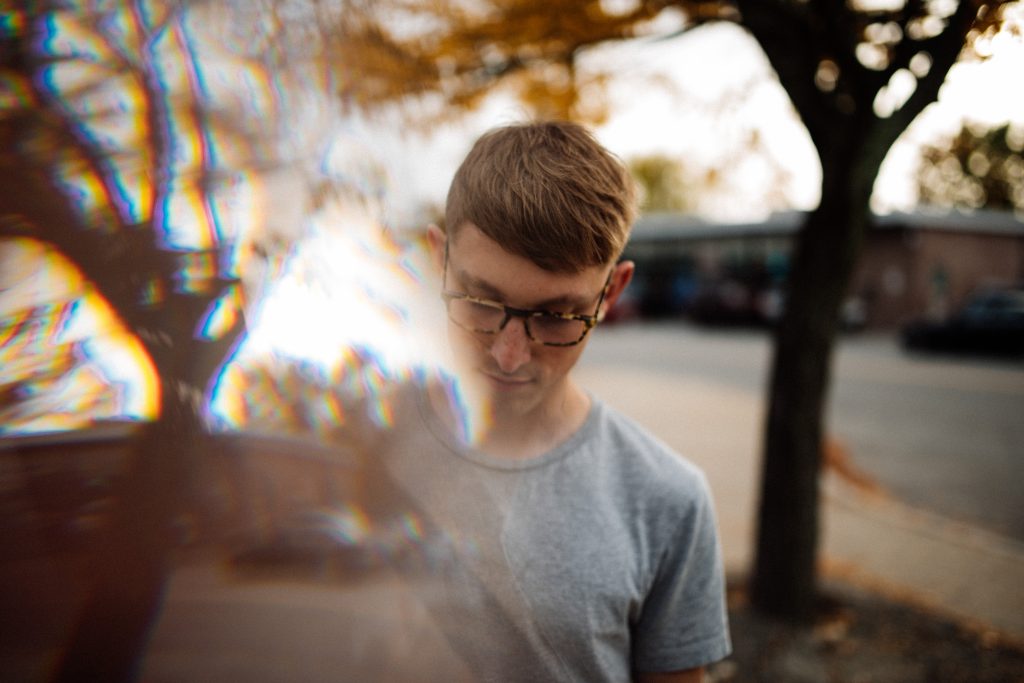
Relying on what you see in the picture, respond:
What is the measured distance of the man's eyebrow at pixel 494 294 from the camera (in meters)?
1.27

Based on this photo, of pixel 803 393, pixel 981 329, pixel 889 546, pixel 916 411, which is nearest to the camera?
pixel 803 393

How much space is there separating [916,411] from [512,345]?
10.8 m

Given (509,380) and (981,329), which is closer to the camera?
(509,380)

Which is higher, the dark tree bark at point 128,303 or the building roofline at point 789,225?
the dark tree bark at point 128,303

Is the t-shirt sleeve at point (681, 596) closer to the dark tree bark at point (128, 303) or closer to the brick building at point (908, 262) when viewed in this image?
the dark tree bark at point (128, 303)

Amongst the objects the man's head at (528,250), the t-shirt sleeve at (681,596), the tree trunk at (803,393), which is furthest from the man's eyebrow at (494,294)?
the tree trunk at (803,393)

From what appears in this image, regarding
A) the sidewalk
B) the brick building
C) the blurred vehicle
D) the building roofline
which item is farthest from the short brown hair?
the brick building

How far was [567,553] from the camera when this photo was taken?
1298mm

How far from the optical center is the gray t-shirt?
128 centimetres

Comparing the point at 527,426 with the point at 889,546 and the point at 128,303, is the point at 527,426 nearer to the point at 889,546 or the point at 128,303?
the point at 128,303

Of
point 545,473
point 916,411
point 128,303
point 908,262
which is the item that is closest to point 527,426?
point 545,473

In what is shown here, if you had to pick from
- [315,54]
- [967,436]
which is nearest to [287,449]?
[315,54]

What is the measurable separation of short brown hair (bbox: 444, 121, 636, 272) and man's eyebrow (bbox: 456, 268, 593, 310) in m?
0.06

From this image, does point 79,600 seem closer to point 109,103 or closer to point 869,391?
point 109,103
